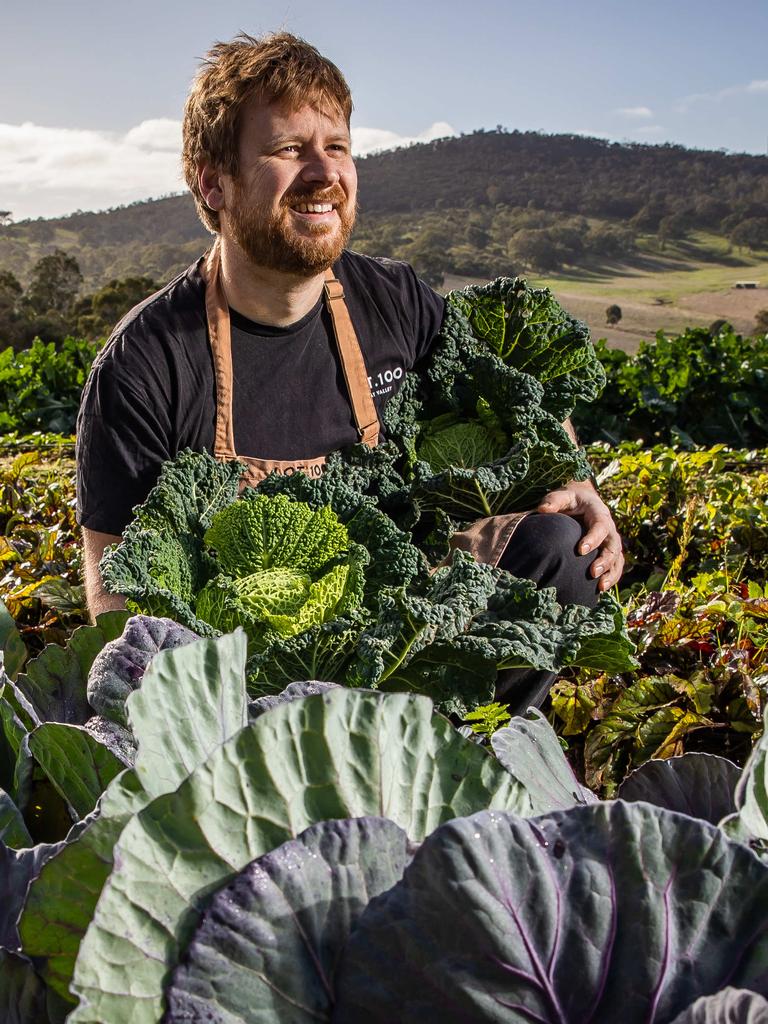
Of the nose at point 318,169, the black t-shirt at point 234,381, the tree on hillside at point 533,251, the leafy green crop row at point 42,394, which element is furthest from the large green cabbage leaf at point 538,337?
the tree on hillside at point 533,251

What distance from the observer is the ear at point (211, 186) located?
307cm

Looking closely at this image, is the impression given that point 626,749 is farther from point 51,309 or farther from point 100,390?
point 51,309

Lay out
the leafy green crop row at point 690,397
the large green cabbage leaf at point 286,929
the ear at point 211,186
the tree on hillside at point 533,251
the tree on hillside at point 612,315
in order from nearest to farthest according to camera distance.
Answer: the large green cabbage leaf at point 286,929 → the ear at point 211,186 → the leafy green crop row at point 690,397 → the tree on hillside at point 612,315 → the tree on hillside at point 533,251

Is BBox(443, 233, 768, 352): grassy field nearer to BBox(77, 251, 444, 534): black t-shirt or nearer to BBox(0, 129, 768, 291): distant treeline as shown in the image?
BBox(0, 129, 768, 291): distant treeline

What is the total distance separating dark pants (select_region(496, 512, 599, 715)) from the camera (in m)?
2.72

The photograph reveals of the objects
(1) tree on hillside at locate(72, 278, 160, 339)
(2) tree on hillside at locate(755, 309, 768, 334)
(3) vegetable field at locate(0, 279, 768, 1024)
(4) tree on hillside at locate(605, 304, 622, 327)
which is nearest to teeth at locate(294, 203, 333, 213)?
(3) vegetable field at locate(0, 279, 768, 1024)

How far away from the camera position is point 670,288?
4591cm

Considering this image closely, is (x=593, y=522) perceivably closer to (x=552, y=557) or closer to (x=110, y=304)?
(x=552, y=557)

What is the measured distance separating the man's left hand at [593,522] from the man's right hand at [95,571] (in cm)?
135

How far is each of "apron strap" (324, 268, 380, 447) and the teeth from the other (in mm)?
243

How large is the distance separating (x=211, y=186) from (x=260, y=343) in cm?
60

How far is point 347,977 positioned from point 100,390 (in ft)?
7.85

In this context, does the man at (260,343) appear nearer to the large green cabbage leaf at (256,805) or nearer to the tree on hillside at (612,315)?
the large green cabbage leaf at (256,805)

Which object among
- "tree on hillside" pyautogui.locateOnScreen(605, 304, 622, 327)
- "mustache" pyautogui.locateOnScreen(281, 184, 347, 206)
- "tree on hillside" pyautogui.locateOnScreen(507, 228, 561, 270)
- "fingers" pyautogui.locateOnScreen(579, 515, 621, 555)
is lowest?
"fingers" pyautogui.locateOnScreen(579, 515, 621, 555)
